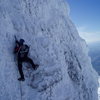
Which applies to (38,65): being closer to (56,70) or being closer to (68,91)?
(56,70)

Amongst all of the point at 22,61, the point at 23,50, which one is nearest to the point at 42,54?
the point at 22,61

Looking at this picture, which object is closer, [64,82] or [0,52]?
[0,52]

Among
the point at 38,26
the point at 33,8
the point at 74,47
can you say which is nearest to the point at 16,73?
the point at 38,26

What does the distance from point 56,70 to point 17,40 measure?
3.29 m

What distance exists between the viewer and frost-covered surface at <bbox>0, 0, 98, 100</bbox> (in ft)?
29.9

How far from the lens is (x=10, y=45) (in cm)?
943

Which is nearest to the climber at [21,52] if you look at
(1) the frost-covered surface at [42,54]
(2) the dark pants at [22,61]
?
(2) the dark pants at [22,61]

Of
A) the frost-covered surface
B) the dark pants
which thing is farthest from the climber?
the frost-covered surface

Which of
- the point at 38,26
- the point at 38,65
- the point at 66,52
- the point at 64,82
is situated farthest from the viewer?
the point at 66,52

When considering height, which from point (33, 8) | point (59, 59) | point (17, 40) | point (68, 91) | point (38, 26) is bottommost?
point (68, 91)

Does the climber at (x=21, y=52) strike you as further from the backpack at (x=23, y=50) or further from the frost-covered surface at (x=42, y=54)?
the frost-covered surface at (x=42, y=54)

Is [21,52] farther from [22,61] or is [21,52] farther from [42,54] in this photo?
[42,54]

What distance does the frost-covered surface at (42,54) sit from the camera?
911cm

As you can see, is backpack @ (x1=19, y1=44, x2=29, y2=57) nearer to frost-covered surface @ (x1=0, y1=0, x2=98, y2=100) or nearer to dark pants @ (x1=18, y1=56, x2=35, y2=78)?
dark pants @ (x1=18, y1=56, x2=35, y2=78)
